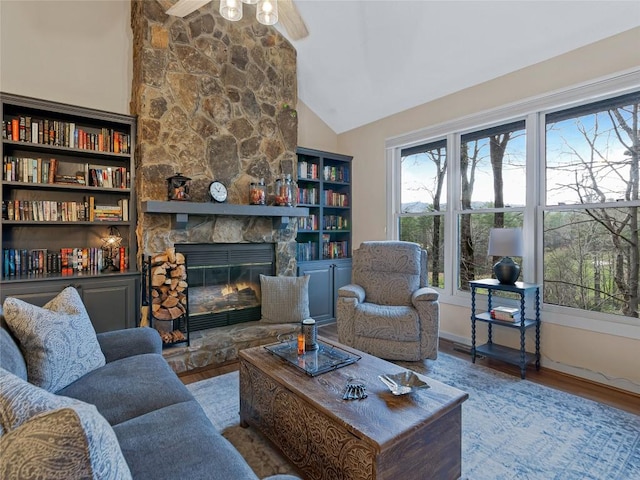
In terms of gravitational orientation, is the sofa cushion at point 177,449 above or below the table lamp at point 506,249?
below

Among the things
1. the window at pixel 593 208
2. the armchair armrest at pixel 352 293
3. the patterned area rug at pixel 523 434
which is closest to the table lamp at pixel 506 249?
the window at pixel 593 208

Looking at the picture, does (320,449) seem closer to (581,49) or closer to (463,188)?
(463,188)

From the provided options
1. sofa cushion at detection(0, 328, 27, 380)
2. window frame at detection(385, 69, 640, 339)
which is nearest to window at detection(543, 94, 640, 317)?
window frame at detection(385, 69, 640, 339)

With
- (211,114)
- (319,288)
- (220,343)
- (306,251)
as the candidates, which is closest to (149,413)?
(220,343)

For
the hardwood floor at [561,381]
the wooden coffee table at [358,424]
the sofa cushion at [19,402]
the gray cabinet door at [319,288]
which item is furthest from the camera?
the gray cabinet door at [319,288]

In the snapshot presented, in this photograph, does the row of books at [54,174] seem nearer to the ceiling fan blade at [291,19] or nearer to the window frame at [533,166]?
the ceiling fan blade at [291,19]

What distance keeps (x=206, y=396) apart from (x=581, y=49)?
4.12 metres

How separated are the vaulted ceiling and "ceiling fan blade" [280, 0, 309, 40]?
1340 millimetres

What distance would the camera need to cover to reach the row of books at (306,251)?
4.54 meters

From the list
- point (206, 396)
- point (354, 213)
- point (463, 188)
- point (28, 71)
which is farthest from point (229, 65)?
point (206, 396)

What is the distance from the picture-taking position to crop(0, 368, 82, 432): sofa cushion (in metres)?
0.69

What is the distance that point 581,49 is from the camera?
9.48 ft

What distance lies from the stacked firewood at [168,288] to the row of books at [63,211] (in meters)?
0.64

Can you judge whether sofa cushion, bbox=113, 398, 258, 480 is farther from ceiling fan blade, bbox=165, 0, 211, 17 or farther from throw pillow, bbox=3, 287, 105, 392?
ceiling fan blade, bbox=165, 0, 211, 17
